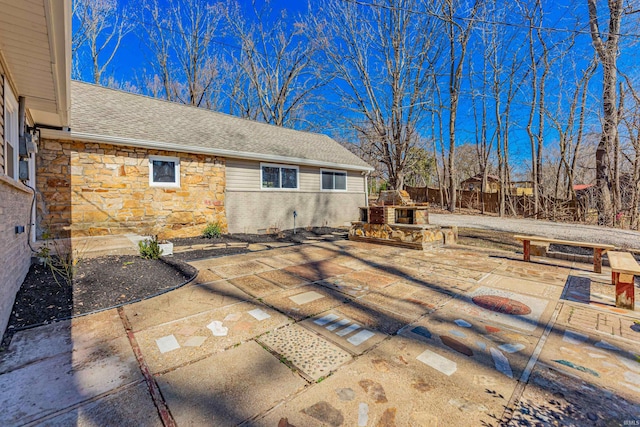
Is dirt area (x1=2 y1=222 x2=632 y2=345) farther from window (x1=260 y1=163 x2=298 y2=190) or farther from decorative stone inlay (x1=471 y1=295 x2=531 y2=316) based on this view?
decorative stone inlay (x1=471 y1=295 x2=531 y2=316)

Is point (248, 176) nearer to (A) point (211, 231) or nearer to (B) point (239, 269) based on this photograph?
(A) point (211, 231)

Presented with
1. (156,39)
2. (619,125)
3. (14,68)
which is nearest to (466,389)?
(14,68)

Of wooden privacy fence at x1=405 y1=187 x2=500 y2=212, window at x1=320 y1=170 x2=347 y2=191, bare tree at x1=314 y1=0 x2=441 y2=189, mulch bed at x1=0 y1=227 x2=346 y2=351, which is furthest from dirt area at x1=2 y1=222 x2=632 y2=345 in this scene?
wooden privacy fence at x1=405 y1=187 x2=500 y2=212

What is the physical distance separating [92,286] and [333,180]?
8.87 meters

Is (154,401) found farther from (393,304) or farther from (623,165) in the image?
(623,165)

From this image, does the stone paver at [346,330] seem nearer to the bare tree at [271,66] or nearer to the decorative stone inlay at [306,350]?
the decorative stone inlay at [306,350]

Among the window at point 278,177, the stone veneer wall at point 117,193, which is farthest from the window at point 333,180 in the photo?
the stone veneer wall at point 117,193

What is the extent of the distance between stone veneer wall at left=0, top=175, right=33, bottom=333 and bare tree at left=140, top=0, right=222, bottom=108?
63.1 feet

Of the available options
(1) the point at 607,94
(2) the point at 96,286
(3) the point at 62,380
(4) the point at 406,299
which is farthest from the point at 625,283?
(1) the point at 607,94

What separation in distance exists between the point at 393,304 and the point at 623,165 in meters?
13.9

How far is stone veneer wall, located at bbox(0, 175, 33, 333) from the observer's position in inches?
97.3

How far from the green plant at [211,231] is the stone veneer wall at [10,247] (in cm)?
402

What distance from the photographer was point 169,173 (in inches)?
294

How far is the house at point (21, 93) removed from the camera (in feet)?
8.58
